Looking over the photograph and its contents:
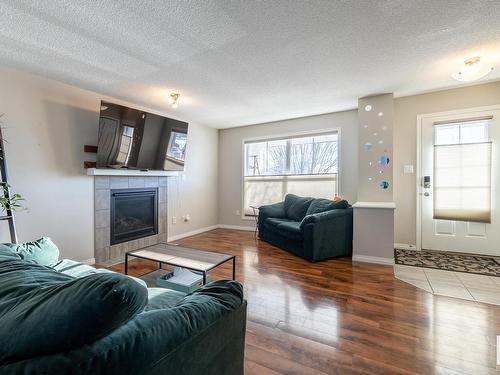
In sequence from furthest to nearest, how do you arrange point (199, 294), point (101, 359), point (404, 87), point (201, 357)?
point (404, 87) → point (199, 294) → point (201, 357) → point (101, 359)

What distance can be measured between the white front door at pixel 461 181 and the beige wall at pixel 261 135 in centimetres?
102

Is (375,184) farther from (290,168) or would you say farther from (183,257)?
(183,257)

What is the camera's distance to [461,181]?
3615 millimetres

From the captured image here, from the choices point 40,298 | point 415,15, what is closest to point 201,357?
point 40,298

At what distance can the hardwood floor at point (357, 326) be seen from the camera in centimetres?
153

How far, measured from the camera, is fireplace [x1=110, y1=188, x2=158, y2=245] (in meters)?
3.69

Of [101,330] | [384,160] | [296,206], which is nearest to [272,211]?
[296,206]

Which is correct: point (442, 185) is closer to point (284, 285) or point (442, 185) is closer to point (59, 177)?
point (284, 285)

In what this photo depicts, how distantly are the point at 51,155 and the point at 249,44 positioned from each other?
2693mm

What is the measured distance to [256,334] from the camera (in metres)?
1.83

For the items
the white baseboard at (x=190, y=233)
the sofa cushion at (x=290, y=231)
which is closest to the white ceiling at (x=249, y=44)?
the sofa cushion at (x=290, y=231)

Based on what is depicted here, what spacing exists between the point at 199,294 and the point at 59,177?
3.03 metres

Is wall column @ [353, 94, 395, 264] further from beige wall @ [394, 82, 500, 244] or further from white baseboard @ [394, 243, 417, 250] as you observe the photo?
white baseboard @ [394, 243, 417, 250]

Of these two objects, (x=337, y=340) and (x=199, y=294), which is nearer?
(x=199, y=294)
